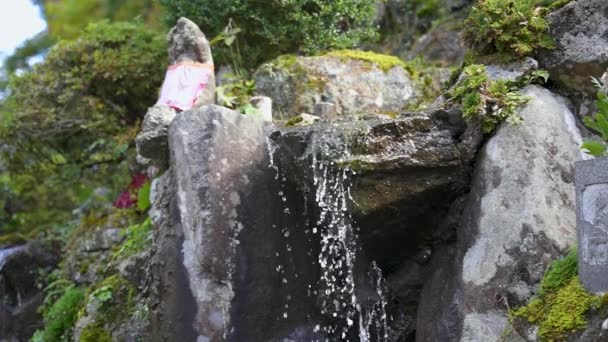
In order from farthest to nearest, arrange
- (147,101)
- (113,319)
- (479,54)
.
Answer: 1. (147,101)
2. (113,319)
3. (479,54)

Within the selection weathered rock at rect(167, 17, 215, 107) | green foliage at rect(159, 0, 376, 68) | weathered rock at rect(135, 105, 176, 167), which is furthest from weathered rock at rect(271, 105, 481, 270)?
green foliage at rect(159, 0, 376, 68)

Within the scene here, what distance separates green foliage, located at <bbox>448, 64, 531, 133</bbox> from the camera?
5605 millimetres

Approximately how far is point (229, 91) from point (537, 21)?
318cm

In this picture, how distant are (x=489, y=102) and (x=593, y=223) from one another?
64.5 inches

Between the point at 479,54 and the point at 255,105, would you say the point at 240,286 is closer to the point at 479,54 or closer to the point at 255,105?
the point at 255,105

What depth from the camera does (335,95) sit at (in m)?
8.20

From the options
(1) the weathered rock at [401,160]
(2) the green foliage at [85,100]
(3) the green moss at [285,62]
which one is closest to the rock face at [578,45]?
(1) the weathered rock at [401,160]

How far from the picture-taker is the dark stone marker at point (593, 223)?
13.8 feet

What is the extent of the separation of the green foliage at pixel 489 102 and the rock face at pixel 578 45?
50cm

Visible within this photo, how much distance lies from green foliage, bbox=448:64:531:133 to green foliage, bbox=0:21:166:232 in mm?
5729

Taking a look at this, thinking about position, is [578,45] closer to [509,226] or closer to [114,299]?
[509,226]

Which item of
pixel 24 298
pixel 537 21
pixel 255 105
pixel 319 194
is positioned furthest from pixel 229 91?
pixel 24 298

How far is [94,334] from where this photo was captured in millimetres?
7793

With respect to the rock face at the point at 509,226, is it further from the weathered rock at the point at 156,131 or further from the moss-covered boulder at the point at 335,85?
the weathered rock at the point at 156,131
